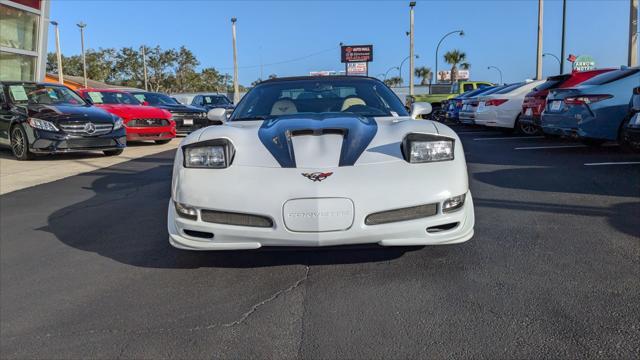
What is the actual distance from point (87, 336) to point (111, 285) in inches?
28.3

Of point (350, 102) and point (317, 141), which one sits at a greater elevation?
point (350, 102)

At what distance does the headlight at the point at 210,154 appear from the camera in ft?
9.96

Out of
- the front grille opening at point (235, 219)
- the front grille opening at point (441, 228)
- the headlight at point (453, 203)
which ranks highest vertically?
the headlight at point (453, 203)

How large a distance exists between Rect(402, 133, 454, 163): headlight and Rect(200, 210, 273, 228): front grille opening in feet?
2.95

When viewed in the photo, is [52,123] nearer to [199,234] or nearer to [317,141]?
[199,234]

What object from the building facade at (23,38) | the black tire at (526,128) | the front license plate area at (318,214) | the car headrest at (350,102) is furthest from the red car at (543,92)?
the building facade at (23,38)

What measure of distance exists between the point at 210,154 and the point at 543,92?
30.7 feet

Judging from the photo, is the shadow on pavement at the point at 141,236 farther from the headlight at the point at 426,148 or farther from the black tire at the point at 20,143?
the black tire at the point at 20,143

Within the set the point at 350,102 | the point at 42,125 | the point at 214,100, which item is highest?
the point at 214,100

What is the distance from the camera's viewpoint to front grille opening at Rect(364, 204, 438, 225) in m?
2.90

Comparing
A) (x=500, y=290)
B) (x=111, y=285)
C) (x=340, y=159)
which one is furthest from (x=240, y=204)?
(x=500, y=290)

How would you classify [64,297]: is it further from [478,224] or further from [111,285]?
[478,224]

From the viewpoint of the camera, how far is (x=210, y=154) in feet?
10.1

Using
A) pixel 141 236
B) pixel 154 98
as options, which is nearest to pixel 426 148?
pixel 141 236
